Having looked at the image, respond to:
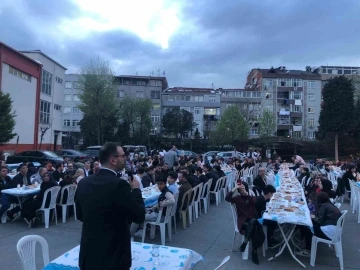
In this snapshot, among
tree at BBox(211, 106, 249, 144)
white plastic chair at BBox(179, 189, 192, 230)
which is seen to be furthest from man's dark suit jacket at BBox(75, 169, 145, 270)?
tree at BBox(211, 106, 249, 144)

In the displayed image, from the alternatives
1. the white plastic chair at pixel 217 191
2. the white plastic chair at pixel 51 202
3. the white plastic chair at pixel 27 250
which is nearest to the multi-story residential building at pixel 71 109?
the white plastic chair at pixel 217 191

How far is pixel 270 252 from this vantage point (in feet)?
20.8

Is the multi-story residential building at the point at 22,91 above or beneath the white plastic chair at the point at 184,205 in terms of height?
above

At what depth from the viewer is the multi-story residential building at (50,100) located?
33.7 m

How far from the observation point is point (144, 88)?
56188mm

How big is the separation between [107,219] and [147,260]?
3.63ft

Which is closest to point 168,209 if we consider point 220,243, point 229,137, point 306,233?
point 220,243

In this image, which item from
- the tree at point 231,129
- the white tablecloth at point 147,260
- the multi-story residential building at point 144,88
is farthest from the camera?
the multi-story residential building at point 144,88

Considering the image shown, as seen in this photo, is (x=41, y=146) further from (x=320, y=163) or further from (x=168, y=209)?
(x=168, y=209)

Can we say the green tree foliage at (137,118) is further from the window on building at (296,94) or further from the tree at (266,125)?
the window on building at (296,94)

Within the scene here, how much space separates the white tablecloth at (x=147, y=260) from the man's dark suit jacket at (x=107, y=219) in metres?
0.78

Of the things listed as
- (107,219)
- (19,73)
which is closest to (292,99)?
(19,73)

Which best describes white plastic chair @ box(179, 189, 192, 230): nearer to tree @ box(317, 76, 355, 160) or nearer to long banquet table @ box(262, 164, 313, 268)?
long banquet table @ box(262, 164, 313, 268)

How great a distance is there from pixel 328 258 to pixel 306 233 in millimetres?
540
